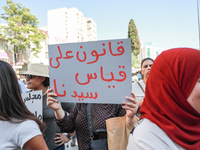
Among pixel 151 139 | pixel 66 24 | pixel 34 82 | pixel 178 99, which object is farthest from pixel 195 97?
pixel 66 24

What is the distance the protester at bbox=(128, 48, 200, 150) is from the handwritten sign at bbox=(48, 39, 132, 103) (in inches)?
19.8

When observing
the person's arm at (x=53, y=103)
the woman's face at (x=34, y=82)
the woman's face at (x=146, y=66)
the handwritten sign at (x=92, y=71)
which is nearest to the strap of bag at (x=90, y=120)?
the handwritten sign at (x=92, y=71)

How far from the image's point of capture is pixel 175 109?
94 cm

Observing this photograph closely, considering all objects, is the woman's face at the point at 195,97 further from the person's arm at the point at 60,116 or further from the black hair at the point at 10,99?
the person's arm at the point at 60,116

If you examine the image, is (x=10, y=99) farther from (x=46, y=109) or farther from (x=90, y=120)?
(x=46, y=109)

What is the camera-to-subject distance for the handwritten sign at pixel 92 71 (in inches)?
58.8

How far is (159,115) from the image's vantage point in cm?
96

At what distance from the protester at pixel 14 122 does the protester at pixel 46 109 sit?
2.87 ft

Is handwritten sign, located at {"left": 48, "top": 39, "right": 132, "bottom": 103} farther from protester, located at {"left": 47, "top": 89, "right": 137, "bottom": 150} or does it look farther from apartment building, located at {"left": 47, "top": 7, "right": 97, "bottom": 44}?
apartment building, located at {"left": 47, "top": 7, "right": 97, "bottom": 44}

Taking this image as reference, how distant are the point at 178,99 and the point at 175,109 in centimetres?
6

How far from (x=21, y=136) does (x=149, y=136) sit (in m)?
0.84

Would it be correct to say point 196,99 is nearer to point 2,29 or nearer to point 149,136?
point 149,136

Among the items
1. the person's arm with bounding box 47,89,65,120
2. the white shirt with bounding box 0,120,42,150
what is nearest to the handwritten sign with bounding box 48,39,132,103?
the person's arm with bounding box 47,89,65,120

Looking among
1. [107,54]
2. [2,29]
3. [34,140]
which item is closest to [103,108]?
[107,54]
